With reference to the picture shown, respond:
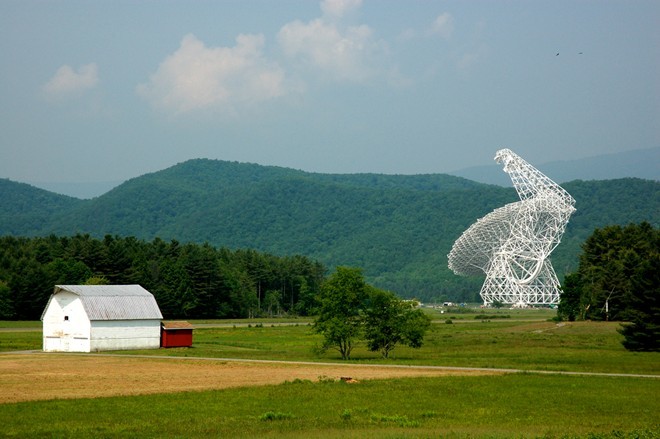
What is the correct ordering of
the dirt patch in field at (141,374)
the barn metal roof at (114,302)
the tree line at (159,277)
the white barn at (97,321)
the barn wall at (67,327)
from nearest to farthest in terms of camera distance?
the dirt patch in field at (141,374) < the barn wall at (67,327) < the white barn at (97,321) < the barn metal roof at (114,302) < the tree line at (159,277)

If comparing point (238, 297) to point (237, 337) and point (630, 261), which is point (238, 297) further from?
point (630, 261)

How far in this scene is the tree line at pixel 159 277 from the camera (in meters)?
108

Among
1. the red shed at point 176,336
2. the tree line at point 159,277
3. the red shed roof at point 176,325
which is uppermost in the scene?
the tree line at point 159,277

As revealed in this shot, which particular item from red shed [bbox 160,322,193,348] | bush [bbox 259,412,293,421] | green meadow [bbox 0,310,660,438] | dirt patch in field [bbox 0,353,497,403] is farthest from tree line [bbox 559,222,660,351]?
bush [bbox 259,412,293,421]

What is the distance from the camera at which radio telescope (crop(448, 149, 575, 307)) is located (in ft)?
414

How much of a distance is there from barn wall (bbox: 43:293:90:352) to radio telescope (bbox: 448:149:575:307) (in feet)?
229

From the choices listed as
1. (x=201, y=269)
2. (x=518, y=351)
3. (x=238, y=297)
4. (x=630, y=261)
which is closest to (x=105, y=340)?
(x=518, y=351)

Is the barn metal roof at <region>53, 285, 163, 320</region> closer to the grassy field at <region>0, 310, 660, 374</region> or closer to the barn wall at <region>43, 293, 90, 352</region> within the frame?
the barn wall at <region>43, 293, 90, 352</region>

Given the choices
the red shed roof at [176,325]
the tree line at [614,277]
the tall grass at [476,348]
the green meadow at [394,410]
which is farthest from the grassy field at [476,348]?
the tree line at [614,277]

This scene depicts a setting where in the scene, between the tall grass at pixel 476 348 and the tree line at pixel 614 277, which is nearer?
the tall grass at pixel 476 348

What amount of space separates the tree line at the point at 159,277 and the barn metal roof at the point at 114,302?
3303 centimetres

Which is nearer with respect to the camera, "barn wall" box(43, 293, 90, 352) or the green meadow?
the green meadow

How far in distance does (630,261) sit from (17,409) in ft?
231

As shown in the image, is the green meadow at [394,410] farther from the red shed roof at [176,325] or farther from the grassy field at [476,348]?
the red shed roof at [176,325]
